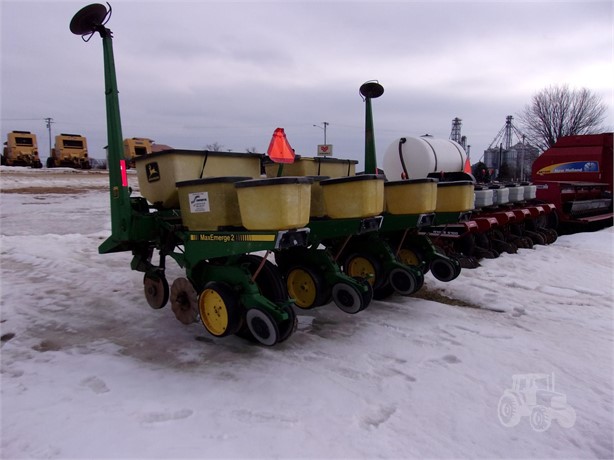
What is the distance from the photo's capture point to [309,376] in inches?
132

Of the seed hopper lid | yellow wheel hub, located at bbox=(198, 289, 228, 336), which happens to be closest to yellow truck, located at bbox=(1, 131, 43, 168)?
the seed hopper lid

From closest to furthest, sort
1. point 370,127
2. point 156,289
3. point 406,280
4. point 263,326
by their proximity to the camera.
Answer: point 263,326
point 156,289
point 406,280
point 370,127

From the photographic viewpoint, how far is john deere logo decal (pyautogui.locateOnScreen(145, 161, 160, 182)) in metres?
4.27

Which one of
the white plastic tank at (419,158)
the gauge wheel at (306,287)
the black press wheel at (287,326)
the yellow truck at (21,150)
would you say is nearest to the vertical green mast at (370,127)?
the white plastic tank at (419,158)

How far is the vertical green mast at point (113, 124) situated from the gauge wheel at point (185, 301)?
0.79m

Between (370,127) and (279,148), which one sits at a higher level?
(370,127)

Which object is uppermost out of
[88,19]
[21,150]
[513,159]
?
[21,150]

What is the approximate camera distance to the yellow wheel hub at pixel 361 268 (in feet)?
16.8

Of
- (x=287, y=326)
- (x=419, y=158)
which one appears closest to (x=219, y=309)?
(x=287, y=326)

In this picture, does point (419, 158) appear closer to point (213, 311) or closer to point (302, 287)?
point (302, 287)

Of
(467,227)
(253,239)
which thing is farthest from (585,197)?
(253,239)

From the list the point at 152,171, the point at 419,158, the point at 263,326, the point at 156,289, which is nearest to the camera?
the point at 263,326

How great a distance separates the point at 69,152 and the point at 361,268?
35399 millimetres

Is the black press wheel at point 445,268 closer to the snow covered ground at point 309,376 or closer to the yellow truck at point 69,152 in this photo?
the snow covered ground at point 309,376
